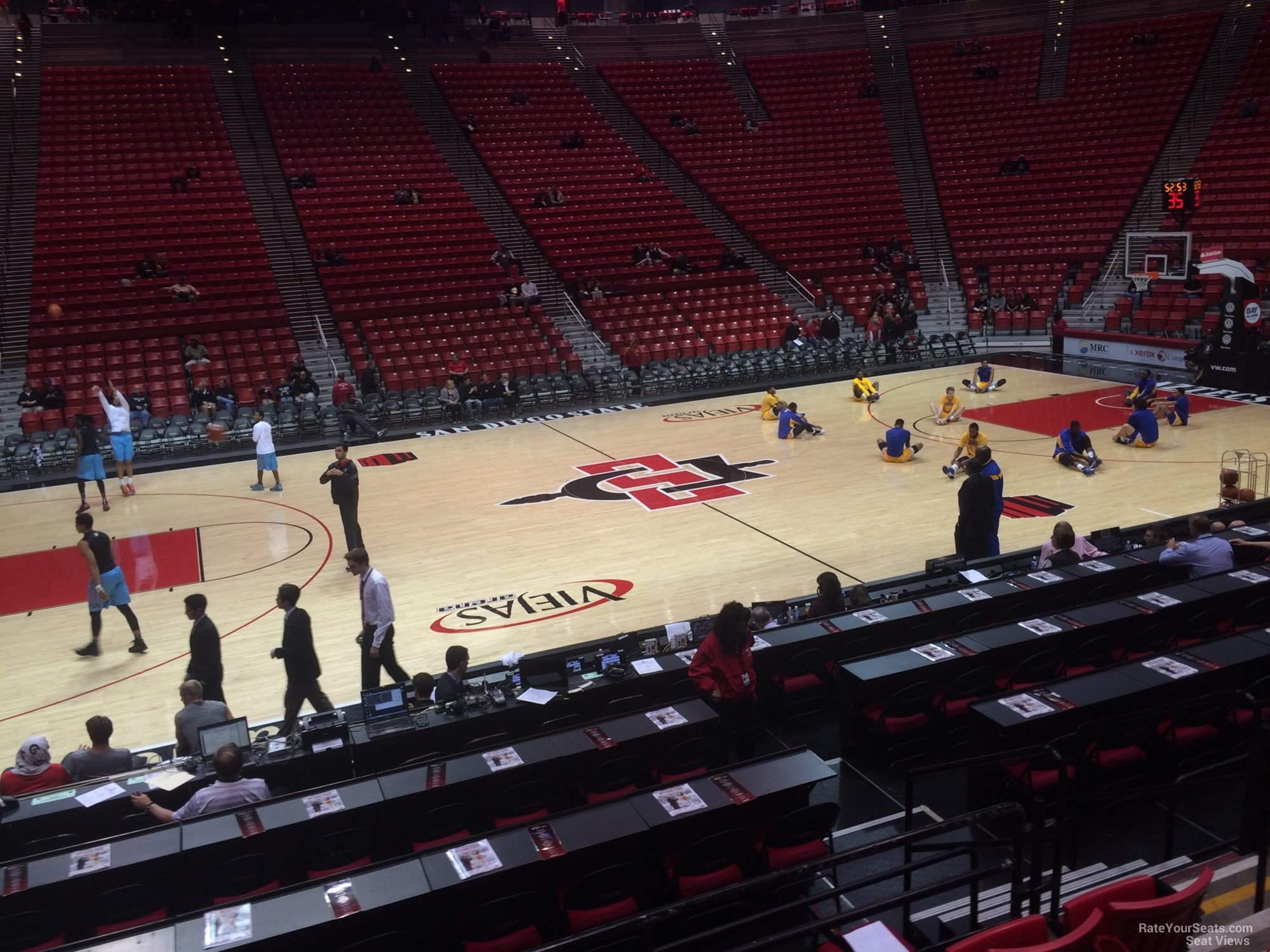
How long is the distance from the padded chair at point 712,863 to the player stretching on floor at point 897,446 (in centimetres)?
1267

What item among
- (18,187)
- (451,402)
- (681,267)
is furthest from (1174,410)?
(18,187)

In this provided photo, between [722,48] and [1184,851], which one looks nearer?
[1184,851]

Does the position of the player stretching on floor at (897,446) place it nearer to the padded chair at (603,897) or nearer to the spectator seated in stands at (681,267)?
the padded chair at (603,897)

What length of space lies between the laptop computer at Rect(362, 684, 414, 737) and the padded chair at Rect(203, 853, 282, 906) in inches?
70.2

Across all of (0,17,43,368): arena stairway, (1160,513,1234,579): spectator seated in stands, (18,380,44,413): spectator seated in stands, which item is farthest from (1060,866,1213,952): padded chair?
(0,17,43,368): arena stairway

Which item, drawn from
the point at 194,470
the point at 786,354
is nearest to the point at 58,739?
the point at 194,470

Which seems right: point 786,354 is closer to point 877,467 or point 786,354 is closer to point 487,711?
point 877,467

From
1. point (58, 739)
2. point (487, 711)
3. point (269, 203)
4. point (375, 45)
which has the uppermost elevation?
point (375, 45)

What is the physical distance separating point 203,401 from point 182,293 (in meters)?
4.69

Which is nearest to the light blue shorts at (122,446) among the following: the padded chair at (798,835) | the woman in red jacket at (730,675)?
the woman in red jacket at (730,675)

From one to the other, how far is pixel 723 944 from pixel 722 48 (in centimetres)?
4055

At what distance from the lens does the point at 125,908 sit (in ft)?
19.1

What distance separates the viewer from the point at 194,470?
20.4m

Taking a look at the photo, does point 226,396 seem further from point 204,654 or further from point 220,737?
point 220,737
